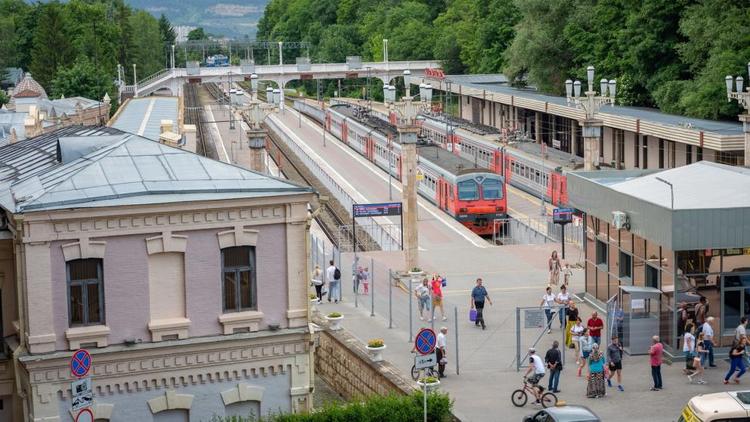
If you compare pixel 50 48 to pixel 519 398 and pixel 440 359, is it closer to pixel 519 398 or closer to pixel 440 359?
pixel 440 359

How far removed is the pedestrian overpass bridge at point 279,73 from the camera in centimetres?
13575

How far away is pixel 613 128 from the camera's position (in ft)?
245

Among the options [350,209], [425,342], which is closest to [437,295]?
[425,342]

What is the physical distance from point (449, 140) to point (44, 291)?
200 feet

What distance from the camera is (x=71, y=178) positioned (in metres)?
25.9

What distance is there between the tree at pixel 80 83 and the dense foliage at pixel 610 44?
32.8 meters

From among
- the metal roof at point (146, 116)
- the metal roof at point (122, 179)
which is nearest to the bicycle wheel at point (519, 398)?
the metal roof at point (122, 179)

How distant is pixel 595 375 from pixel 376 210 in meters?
22.2

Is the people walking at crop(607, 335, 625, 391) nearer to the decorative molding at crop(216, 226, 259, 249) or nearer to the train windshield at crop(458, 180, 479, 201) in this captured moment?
the decorative molding at crop(216, 226, 259, 249)

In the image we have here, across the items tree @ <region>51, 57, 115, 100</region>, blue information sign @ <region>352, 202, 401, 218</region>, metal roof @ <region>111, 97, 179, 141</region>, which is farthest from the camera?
tree @ <region>51, 57, 115, 100</region>

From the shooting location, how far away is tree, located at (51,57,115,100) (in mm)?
114062

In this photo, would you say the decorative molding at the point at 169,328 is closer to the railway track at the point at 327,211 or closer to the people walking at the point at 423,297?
the people walking at the point at 423,297

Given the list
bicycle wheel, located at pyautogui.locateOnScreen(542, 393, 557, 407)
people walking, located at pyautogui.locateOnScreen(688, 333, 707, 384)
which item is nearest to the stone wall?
bicycle wheel, located at pyautogui.locateOnScreen(542, 393, 557, 407)

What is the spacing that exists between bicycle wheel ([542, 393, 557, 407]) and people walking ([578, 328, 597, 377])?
107 inches
